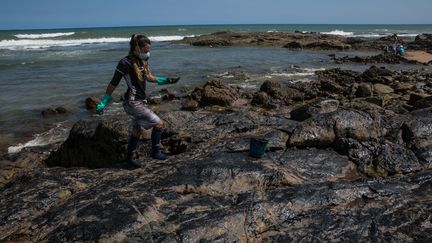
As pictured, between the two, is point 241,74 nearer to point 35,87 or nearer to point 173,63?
point 173,63

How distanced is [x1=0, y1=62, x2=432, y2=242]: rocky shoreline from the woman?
68 centimetres

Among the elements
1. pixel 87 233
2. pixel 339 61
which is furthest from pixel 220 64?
pixel 87 233

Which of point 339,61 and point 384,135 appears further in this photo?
point 339,61

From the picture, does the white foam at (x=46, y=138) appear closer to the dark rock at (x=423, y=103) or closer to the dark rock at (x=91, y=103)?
the dark rock at (x=91, y=103)

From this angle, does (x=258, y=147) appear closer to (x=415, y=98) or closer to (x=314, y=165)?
(x=314, y=165)

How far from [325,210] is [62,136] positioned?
10793 mm

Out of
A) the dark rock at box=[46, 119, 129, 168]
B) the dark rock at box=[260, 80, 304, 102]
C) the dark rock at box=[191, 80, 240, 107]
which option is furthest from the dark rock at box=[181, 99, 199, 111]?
the dark rock at box=[46, 119, 129, 168]

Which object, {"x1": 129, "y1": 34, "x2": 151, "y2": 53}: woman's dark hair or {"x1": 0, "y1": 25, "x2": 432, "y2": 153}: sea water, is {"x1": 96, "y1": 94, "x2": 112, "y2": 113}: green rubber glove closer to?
{"x1": 129, "y1": 34, "x2": 151, "y2": 53}: woman's dark hair

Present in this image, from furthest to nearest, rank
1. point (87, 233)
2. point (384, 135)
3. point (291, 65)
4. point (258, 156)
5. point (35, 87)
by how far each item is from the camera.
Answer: point (291, 65), point (35, 87), point (384, 135), point (258, 156), point (87, 233)

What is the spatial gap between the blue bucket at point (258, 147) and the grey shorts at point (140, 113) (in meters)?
1.73

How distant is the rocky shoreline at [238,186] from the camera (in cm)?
514

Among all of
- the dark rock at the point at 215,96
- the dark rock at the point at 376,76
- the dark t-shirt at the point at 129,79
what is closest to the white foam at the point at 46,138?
the dark rock at the point at 215,96

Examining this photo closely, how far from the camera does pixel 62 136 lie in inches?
548

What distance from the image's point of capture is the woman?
21.0ft
